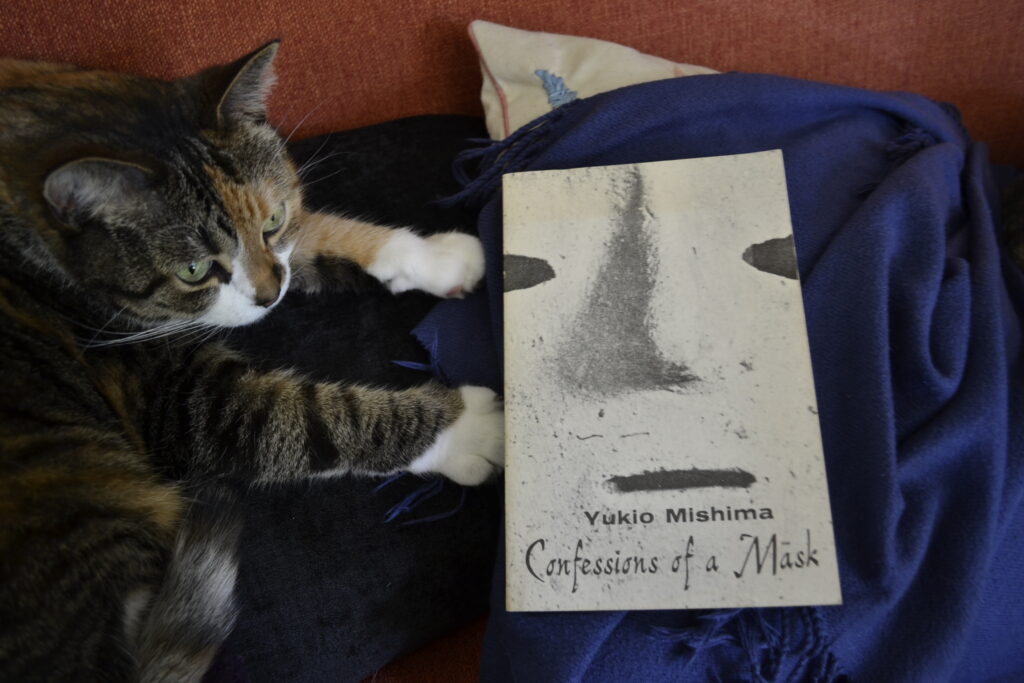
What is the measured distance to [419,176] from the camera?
105 centimetres

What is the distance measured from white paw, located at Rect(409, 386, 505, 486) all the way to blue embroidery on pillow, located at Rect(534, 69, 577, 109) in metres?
0.46

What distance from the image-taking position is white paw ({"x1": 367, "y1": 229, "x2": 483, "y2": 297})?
2.97 feet

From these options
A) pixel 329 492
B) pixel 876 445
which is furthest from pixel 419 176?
pixel 876 445

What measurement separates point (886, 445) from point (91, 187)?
872 millimetres

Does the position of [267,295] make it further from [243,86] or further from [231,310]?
[243,86]

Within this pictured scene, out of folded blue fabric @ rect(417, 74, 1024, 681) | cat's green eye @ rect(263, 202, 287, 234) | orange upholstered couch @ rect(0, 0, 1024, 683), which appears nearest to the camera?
folded blue fabric @ rect(417, 74, 1024, 681)

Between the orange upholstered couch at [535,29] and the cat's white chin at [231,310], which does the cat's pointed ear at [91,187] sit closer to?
the cat's white chin at [231,310]

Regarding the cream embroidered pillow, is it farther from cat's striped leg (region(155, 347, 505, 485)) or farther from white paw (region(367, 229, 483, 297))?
cat's striped leg (region(155, 347, 505, 485))

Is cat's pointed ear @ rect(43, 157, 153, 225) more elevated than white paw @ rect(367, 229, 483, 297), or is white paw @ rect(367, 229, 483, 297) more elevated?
cat's pointed ear @ rect(43, 157, 153, 225)

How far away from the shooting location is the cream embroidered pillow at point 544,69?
973 millimetres

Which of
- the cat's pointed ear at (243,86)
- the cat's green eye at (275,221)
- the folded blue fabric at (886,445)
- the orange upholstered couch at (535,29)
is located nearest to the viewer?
the folded blue fabric at (886,445)

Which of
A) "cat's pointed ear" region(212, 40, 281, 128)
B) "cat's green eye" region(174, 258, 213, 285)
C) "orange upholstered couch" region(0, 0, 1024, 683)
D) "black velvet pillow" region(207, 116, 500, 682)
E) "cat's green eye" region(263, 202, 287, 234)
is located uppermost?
"orange upholstered couch" region(0, 0, 1024, 683)

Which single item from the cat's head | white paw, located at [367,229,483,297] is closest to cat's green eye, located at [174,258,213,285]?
the cat's head

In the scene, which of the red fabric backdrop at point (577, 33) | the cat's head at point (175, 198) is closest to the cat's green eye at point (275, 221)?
the cat's head at point (175, 198)
